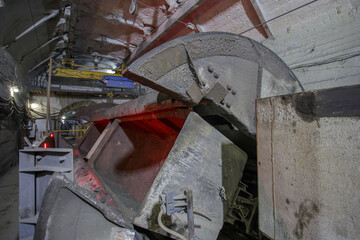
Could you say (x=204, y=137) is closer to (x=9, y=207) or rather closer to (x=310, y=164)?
(x=310, y=164)

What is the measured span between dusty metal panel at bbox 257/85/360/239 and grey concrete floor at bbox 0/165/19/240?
11.4 ft

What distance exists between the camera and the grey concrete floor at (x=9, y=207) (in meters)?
2.73

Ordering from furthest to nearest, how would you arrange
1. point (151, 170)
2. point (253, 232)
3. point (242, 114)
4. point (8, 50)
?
point (8, 50) → point (151, 170) → point (253, 232) → point (242, 114)

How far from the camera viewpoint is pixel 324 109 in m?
0.97

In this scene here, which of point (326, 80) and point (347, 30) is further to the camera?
point (326, 80)

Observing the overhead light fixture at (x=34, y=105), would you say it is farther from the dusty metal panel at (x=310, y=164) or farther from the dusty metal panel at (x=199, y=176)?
the dusty metal panel at (x=310, y=164)

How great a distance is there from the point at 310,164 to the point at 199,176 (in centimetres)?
79

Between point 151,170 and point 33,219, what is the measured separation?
2.35m

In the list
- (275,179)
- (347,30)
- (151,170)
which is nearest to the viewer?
(275,179)

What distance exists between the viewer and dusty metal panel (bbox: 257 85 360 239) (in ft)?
2.93

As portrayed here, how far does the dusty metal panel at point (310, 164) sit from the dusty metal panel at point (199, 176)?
1.22 feet

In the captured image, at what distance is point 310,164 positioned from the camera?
1.03m

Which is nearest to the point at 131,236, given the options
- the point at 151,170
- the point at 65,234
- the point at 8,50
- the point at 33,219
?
the point at 65,234

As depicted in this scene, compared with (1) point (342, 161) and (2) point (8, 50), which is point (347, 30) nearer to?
(1) point (342, 161)
